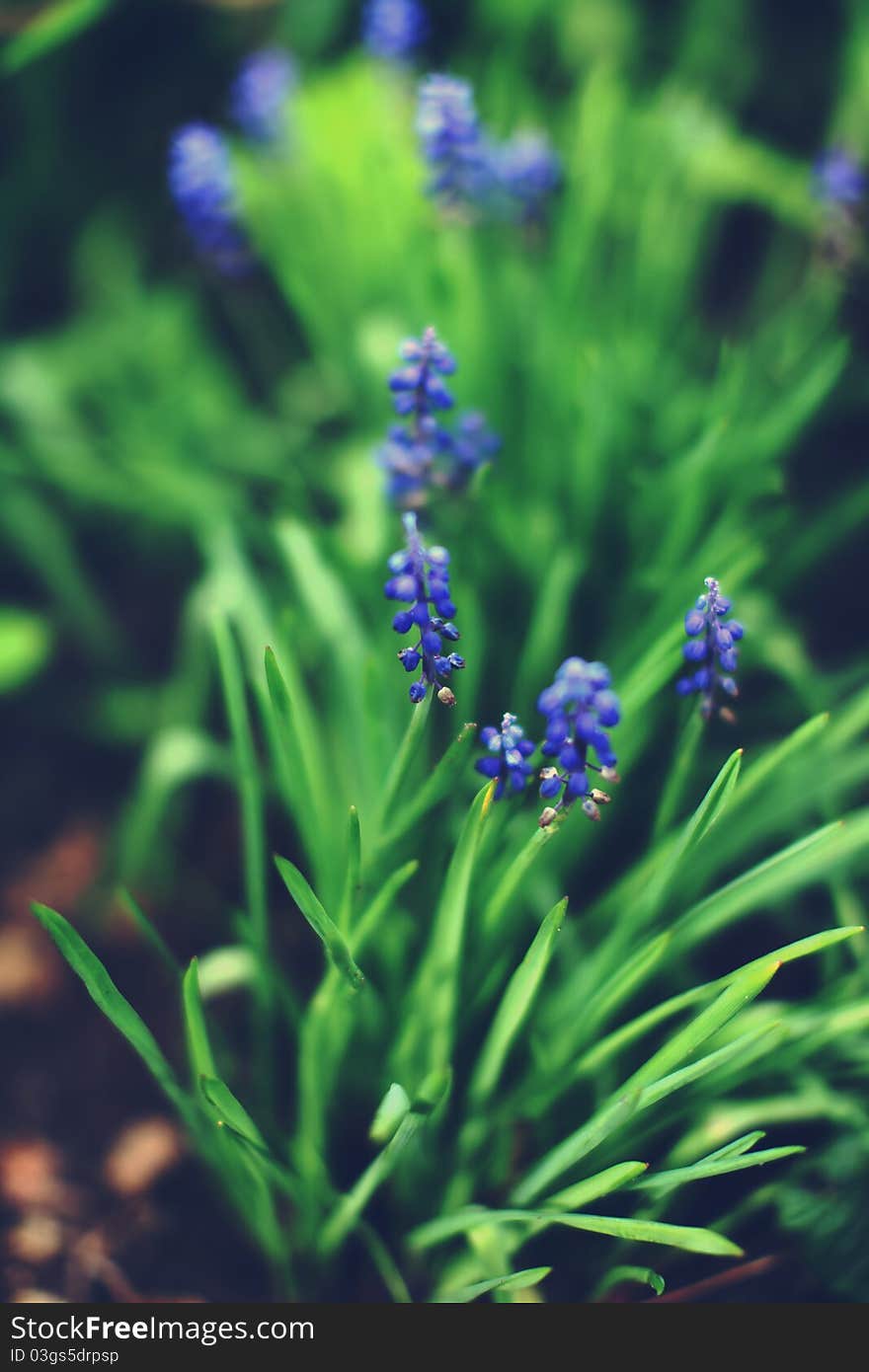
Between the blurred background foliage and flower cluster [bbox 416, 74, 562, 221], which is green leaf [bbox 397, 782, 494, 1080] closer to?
the blurred background foliage

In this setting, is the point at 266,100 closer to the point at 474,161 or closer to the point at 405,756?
the point at 474,161

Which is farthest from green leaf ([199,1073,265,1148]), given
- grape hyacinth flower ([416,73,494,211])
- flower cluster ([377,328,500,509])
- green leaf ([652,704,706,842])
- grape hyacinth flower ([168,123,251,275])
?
grape hyacinth flower ([168,123,251,275])

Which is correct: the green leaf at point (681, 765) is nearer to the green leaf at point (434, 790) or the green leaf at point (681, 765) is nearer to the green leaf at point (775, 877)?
the green leaf at point (775, 877)

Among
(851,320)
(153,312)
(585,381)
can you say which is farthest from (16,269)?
(851,320)

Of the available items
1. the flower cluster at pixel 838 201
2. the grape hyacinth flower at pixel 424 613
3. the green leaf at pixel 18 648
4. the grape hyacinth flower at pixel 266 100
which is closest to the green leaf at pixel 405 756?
the grape hyacinth flower at pixel 424 613

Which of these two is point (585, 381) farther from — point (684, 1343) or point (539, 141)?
point (684, 1343)

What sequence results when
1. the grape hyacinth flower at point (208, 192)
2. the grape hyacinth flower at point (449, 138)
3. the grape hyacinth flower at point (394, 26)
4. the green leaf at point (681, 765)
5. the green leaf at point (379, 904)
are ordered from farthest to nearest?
the grape hyacinth flower at point (394, 26) → the grape hyacinth flower at point (208, 192) → the grape hyacinth flower at point (449, 138) → the green leaf at point (681, 765) → the green leaf at point (379, 904)
